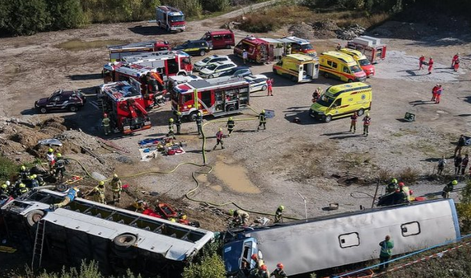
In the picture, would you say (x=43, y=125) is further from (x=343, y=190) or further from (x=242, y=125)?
(x=343, y=190)

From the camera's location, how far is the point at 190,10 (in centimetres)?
5322

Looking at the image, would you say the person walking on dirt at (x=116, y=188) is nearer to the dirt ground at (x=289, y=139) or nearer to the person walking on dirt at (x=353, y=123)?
the dirt ground at (x=289, y=139)

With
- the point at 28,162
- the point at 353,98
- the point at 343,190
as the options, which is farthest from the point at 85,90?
the point at 343,190

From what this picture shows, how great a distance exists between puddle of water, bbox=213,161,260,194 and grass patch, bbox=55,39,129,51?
2526 cm

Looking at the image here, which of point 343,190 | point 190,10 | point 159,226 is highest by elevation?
point 190,10

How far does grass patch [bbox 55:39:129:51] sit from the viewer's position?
4330cm

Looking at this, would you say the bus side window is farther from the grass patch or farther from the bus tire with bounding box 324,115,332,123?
the grass patch

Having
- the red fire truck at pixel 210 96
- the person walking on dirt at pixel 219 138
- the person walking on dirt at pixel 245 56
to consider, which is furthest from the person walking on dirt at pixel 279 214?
the person walking on dirt at pixel 245 56

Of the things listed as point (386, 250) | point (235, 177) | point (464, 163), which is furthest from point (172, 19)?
→ point (386, 250)

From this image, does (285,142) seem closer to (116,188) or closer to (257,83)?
(257,83)

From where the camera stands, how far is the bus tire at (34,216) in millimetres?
15203

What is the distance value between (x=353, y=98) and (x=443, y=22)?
25.0m

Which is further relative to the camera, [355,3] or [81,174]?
[355,3]

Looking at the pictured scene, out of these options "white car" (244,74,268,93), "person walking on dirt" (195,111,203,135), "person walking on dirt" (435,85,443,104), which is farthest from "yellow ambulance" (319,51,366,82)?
"person walking on dirt" (195,111,203,135)
